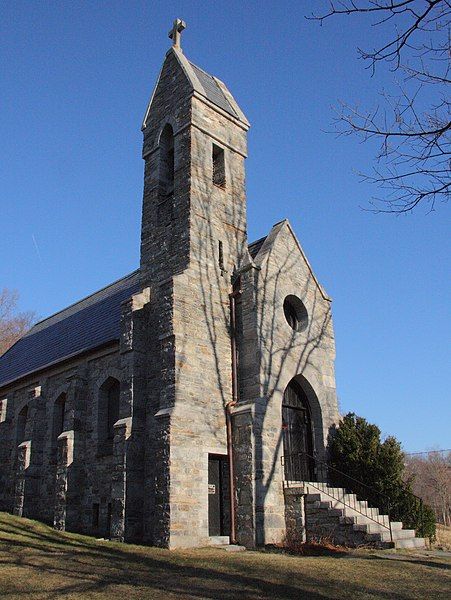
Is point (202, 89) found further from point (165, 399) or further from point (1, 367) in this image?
point (1, 367)

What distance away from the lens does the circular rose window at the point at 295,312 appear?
19812mm

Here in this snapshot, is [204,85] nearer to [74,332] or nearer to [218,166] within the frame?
[218,166]

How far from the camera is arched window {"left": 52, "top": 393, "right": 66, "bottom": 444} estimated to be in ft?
70.4

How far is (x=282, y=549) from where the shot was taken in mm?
14688

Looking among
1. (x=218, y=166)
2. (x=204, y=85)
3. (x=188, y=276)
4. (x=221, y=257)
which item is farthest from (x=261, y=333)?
(x=204, y=85)

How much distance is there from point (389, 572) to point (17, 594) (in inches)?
268

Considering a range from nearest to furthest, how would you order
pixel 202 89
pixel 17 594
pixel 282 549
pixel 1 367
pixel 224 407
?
1. pixel 17 594
2. pixel 282 549
3. pixel 224 407
4. pixel 202 89
5. pixel 1 367

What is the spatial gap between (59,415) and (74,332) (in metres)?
4.33

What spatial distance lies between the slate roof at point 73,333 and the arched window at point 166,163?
14.0 feet

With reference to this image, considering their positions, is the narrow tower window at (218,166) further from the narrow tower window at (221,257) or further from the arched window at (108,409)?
the arched window at (108,409)

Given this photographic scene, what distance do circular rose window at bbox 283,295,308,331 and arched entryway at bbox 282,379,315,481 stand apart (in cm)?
201

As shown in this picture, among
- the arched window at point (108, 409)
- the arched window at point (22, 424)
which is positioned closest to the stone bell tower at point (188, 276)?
the arched window at point (108, 409)

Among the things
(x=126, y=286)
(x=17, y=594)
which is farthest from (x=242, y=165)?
(x=17, y=594)

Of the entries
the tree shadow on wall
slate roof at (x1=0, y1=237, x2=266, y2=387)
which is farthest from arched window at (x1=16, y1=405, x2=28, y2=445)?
the tree shadow on wall
